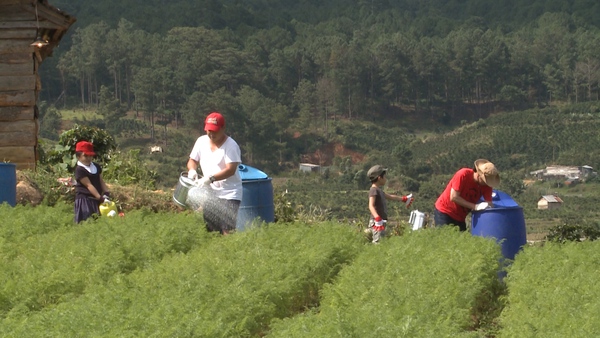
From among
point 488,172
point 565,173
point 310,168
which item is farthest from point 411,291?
point 310,168

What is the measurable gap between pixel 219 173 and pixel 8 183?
3332 millimetres

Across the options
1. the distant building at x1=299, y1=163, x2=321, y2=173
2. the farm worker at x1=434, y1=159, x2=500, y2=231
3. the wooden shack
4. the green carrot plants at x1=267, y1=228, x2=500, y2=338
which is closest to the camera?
the green carrot plants at x1=267, y1=228, x2=500, y2=338

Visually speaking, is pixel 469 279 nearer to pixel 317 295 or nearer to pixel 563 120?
pixel 317 295

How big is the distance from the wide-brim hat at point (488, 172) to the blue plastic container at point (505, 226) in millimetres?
235

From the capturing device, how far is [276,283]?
786 centimetres

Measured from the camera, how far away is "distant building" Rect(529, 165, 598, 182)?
269 ft

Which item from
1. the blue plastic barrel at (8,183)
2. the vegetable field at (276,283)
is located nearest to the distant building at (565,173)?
the blue plastic barrel at (8,183)

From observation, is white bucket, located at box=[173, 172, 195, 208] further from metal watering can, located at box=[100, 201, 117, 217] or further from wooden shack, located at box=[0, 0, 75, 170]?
wooden shack, located at box=[0, 0, 75, 170]

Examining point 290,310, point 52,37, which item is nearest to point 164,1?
point 52,37

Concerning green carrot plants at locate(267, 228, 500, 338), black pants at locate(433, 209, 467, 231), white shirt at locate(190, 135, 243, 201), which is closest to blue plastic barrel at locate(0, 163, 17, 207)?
white shirt at locate(190, 135, 243, 201)

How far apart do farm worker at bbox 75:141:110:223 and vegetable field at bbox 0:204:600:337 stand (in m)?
0.37

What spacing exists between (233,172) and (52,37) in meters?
7.61

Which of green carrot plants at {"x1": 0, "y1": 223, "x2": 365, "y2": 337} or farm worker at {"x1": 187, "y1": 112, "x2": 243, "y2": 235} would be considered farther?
farm worker at {"x1": 187, "y1": 112, "x2": 243, "y2": 235}

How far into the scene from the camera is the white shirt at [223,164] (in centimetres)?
1001
